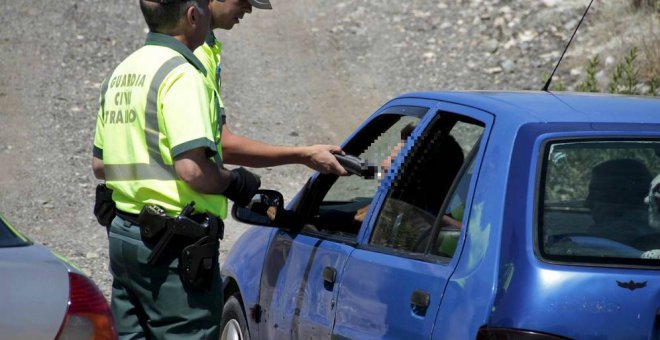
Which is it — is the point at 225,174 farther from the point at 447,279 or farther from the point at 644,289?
the point at 644,289

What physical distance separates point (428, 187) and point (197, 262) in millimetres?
870

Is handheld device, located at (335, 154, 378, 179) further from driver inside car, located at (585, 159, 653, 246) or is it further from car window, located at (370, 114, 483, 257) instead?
driver inside car, located at (585, 159, 653, 246)

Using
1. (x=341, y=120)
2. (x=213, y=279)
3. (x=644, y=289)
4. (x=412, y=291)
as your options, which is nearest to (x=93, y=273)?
(x=213, y=279)

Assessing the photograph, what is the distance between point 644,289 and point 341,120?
501 inches

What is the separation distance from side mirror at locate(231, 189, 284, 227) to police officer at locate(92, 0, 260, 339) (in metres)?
0.49

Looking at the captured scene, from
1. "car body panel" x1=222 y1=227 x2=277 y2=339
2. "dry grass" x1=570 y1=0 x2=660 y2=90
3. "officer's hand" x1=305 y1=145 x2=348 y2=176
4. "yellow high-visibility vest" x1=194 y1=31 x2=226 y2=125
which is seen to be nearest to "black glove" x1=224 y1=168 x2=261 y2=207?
"officer's hand" x1=305 y1=145 x2=348 y2=176

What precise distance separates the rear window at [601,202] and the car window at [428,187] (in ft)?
1.18

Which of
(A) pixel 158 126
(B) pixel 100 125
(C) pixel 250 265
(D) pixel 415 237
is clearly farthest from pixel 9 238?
(C) pixel 250 265

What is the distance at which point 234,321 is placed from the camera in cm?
593

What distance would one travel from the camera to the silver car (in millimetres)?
3463

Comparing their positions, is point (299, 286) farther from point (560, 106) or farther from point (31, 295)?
point (31, 295)

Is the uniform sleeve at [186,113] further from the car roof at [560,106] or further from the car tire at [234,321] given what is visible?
the car tire at [234,321]

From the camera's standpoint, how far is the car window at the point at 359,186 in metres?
4.86

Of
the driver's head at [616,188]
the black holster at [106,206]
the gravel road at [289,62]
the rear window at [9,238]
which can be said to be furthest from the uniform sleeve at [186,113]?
the gravel road at [289,62]
